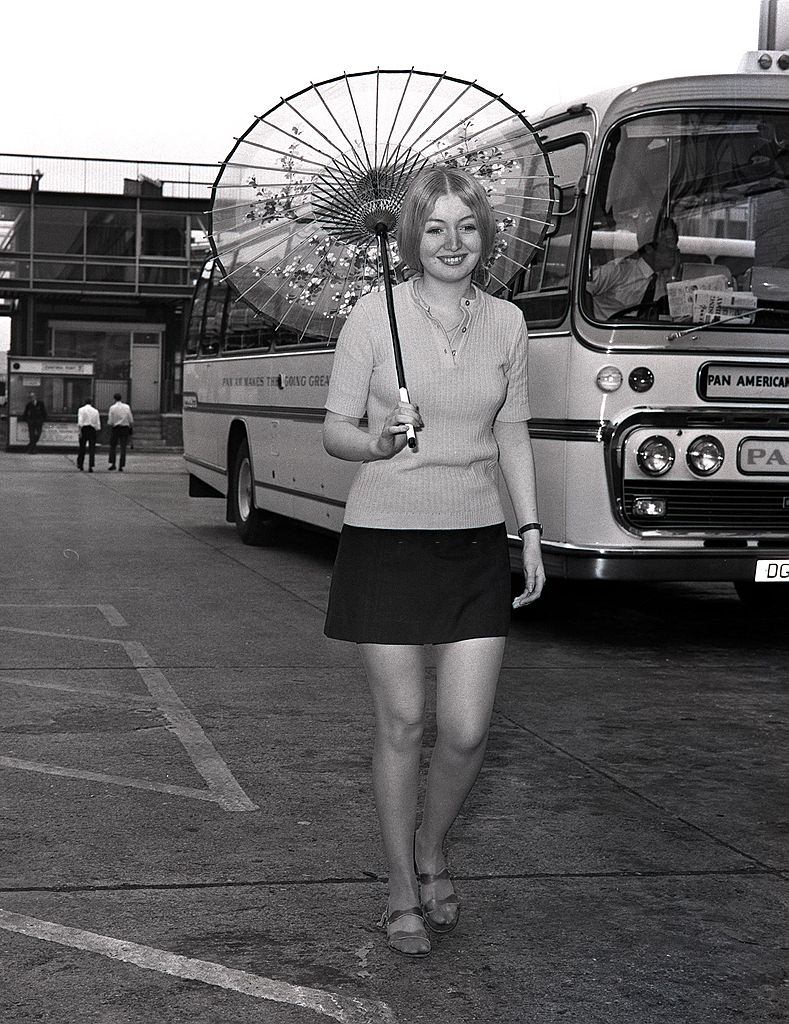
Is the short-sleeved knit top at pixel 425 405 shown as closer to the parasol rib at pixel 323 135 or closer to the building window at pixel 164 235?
the parasol rib at pixel 323 135

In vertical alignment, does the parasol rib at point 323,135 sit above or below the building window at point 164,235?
below

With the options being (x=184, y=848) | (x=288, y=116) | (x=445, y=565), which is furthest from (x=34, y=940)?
(x=288, y=116)

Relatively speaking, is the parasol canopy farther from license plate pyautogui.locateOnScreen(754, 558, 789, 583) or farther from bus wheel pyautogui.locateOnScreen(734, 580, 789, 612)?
bus wheel pyautogui.locateOnScreen(734, 580, 789, 612)

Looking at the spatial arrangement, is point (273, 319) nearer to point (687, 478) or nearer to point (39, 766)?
point (39, 766)

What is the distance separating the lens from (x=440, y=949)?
3990 millimetres

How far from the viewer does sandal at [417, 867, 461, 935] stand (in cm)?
407

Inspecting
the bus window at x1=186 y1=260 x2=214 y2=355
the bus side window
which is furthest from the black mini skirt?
the bus window at x1=186 y1=260 x2=214 y2=355

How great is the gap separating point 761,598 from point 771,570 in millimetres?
2865

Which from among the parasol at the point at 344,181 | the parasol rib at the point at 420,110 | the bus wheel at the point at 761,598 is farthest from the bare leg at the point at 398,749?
the bus wheel at the point at 761,598

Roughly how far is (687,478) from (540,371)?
1.04 m

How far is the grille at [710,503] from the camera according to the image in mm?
8594

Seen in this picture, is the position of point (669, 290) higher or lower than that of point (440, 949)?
higher

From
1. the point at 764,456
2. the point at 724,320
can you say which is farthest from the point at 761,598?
the point at 724,320

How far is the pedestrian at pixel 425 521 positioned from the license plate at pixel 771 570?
16.3 feet
